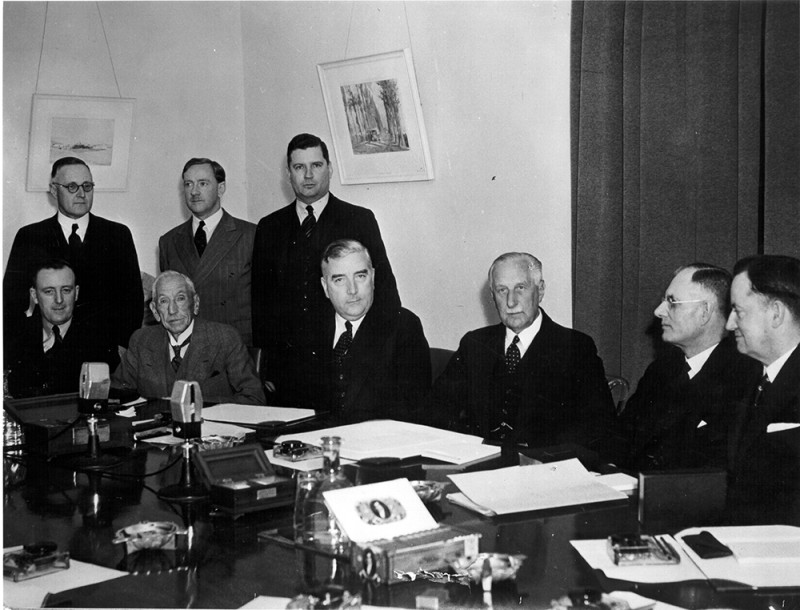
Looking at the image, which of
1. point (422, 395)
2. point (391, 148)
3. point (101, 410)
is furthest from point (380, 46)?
point (101, 410)

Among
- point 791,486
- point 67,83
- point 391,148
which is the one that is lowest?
point 791,486

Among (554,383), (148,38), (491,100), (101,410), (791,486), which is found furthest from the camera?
(148,38)

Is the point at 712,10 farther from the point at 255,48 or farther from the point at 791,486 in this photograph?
the point at 255,48

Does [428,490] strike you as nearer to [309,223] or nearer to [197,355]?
[197,355]

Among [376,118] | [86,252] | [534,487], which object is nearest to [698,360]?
[534,487]

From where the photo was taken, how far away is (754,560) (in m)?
1.32

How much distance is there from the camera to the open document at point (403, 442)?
82.6 inches

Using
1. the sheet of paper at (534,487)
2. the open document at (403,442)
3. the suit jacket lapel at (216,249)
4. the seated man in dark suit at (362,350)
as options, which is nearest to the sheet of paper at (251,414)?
the open document at (403,442)

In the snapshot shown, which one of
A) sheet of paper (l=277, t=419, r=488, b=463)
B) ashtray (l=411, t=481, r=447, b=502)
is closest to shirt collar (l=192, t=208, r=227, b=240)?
sheet of paper (l=277, t=419, r=488, b=463)

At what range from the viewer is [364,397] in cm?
301

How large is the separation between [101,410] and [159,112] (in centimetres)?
306

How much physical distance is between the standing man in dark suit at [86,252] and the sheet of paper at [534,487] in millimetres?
2678

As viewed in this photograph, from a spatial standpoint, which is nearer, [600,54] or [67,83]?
[600,54]

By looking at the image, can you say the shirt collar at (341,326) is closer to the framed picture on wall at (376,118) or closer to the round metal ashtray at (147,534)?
the framed picture on wall at (376,118)
